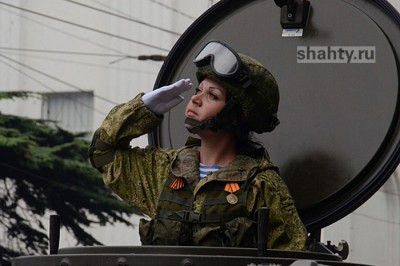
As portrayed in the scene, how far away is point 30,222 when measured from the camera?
16.0 metres

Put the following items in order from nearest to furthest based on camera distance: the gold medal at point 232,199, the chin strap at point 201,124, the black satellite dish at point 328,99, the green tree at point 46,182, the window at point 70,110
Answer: the gold medal at point 232,199, the chin strap at point 201,124, the black satellite dish at point 328,99, the green tree at point 46,182, the window at point 70,110

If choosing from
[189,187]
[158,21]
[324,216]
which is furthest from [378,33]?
[158,21]

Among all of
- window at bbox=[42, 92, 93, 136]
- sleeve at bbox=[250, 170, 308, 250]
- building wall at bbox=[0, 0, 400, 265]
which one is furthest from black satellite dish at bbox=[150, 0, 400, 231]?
window at bbox=[42, 92, 93, 136]

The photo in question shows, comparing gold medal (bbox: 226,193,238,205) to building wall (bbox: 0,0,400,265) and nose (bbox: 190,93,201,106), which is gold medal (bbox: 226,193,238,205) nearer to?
nose (bbox: 190,93,201,106)

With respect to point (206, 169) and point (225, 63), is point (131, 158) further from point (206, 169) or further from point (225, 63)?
point (225, 63)

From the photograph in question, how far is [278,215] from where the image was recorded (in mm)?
4301

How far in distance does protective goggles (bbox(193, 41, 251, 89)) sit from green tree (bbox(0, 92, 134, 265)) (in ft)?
37.8

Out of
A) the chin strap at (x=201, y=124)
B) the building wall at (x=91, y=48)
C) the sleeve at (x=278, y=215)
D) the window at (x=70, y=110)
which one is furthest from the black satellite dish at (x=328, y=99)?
the window at (x=70, y=110)

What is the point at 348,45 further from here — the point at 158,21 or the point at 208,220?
the point at 158,21

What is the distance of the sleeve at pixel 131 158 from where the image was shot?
14.8 feet

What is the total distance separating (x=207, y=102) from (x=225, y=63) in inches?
4.8

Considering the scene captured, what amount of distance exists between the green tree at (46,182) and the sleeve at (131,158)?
11319mm

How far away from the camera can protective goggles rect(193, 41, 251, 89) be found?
4.34 m

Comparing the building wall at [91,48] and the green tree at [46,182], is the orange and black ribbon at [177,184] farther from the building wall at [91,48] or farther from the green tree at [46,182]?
the green tree at [46,182]
